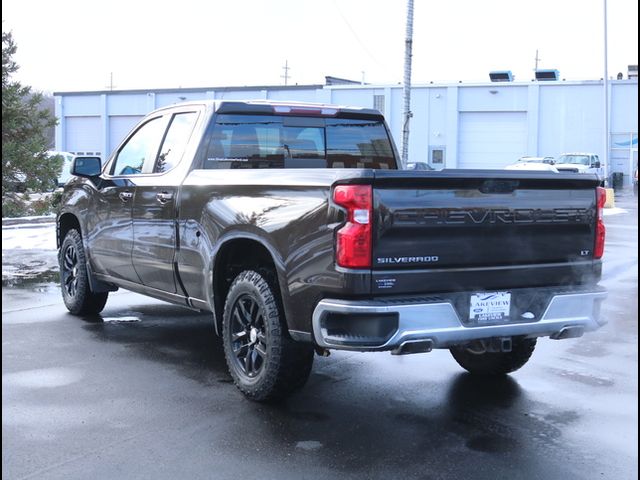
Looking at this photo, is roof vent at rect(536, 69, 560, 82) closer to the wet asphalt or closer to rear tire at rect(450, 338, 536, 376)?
the wet asphalt

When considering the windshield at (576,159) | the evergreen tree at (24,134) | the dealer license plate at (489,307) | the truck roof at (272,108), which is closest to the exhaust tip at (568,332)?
the dealer license plate at (489,307)

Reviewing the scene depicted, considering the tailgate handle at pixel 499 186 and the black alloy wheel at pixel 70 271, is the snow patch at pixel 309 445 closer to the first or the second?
the tailgate handle at pixel 499 186

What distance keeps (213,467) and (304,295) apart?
Result: 1.13 meters

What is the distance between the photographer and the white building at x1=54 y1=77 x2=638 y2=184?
166 feet

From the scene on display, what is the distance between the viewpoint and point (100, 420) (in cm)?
508

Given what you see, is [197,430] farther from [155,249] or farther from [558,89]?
[558,89]

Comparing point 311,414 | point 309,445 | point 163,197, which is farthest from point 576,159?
point 309,445

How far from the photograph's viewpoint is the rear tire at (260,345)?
522 centimetres

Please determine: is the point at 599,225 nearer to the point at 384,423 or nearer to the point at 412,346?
the point at 412,346

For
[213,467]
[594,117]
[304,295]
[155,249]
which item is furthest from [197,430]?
[594,117]

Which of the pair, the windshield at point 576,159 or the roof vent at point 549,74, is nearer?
the windshield at point 576,159

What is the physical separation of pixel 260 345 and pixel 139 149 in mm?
2675

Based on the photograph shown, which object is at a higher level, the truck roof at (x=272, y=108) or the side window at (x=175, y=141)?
the truck roof at (x=272, y=108)

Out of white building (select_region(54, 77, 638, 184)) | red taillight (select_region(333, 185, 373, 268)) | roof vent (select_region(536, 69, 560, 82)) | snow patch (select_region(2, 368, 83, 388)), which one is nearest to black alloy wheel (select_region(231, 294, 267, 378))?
red taillight (select_region(333, 185, 373, 268))
